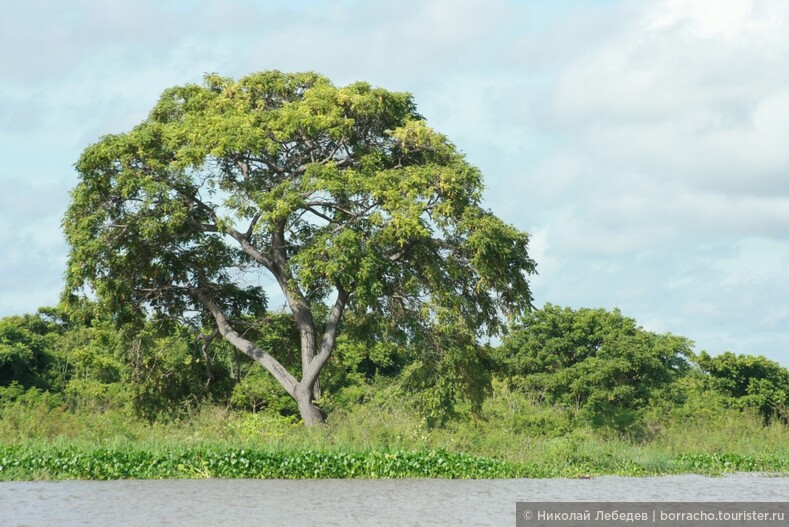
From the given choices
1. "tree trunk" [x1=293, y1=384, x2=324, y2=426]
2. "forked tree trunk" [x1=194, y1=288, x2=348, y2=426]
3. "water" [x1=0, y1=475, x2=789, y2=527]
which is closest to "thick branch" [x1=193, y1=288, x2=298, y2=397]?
"forked tree trunk" [x1=194, y1=288, x2=348, y2=426]

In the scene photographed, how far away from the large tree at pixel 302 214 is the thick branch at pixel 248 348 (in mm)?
44

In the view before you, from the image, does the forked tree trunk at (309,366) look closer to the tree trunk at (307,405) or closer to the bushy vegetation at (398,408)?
the tree trunk at (307,405)

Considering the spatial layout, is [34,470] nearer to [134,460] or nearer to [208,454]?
[134,460]

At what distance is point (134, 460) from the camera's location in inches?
732

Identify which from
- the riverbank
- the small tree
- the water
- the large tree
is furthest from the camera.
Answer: the small tree

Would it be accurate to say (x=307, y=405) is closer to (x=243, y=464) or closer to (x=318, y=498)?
(x=243, y=464)

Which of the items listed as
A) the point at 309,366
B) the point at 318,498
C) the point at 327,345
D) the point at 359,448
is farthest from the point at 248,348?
the point at 318,498

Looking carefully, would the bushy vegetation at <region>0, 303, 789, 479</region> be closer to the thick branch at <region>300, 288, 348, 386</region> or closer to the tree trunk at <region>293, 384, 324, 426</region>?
the tree trunk at <region>293, 384, 324, 426</region>

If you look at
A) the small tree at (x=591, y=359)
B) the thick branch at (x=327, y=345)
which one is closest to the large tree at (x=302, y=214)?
the thick branch at (x=327, y=345)

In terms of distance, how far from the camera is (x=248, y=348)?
28188mm

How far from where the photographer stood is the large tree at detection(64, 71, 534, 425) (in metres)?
25.4

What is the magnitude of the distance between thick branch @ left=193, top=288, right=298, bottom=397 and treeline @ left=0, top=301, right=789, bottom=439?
889 millimetres

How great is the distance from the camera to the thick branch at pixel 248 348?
2773 cm

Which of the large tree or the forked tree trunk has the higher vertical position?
the large tree
